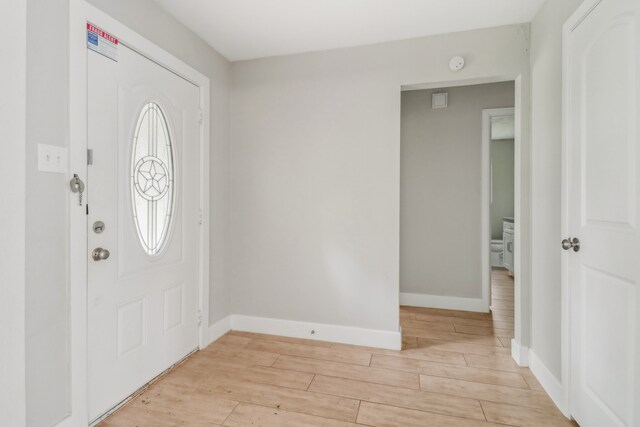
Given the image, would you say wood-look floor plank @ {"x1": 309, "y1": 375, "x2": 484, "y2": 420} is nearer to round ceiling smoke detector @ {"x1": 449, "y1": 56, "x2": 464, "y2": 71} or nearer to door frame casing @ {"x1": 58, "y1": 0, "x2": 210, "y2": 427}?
door frame casing @ {"x1": 58, "y1": 0, "x2": 210, "y2": 427}

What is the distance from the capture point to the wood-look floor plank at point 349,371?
2.10 meters

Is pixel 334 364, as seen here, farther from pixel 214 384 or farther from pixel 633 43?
pixel 633 43

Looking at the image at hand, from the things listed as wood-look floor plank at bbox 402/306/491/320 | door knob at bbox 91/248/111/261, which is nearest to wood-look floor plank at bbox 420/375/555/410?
wood-look floor plank at bbox 402/306/491/320

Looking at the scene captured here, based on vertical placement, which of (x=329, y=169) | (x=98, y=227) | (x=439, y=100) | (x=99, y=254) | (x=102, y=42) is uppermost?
(x=439, y=100)

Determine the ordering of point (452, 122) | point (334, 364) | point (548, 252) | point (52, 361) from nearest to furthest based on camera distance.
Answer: point (52, 361) → point (548, 252) → point (334, 364) → point (452, 122)

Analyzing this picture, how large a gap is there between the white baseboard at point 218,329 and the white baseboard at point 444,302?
79.0 inches

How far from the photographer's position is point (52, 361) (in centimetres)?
147

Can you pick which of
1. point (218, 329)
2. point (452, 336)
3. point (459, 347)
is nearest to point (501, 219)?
point (452, 336)

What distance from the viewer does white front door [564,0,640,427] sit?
126 centimetres

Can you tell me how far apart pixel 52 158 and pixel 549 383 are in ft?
9.95

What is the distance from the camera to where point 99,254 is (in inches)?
66.2

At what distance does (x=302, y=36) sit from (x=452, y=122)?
199 cm

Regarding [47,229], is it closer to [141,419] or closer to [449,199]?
[141,419]

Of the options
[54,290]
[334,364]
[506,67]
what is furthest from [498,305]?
[54,290]
